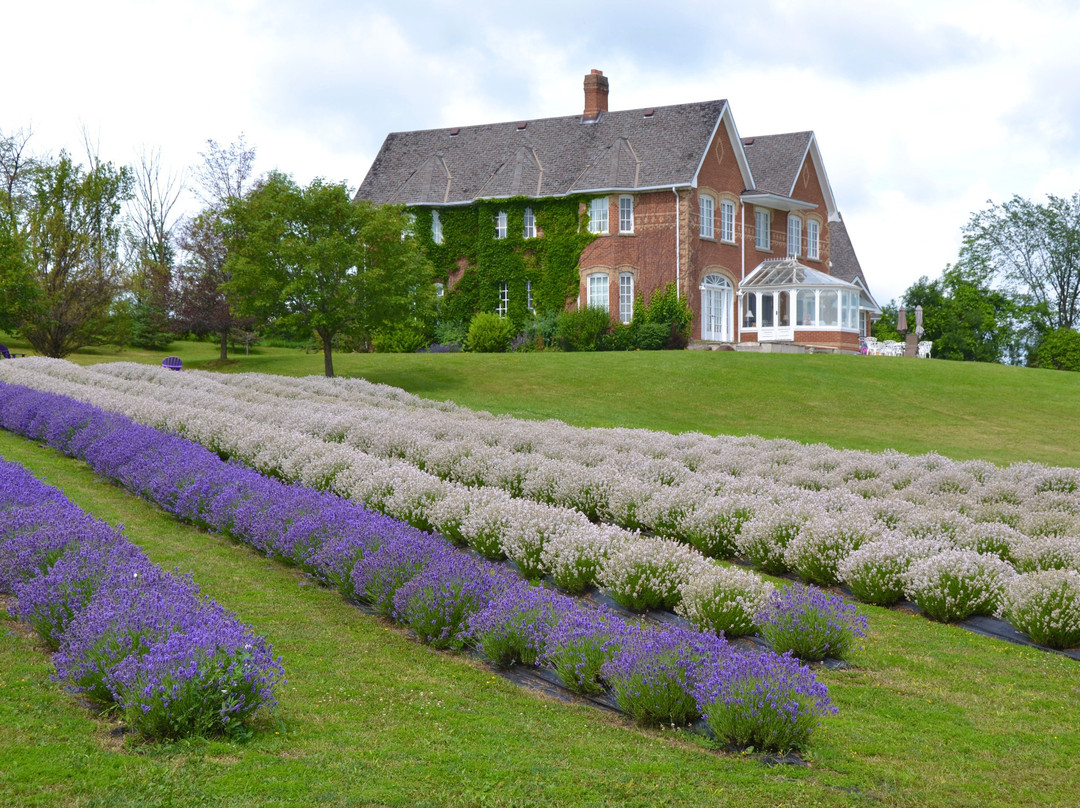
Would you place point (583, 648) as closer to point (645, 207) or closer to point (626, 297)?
point (626, 297)

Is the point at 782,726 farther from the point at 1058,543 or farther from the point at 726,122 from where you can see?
the point at 726,122

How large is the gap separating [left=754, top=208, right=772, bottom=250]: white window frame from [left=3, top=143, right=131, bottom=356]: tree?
1088 inches

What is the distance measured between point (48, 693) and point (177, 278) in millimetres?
35555

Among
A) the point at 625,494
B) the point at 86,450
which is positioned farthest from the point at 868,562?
the point at 86,450

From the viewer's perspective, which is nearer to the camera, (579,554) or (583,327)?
(579,554)

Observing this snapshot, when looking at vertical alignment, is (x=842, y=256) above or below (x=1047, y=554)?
above

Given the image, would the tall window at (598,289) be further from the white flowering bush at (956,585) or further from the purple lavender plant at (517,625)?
the purple lavender plant at (517,625)

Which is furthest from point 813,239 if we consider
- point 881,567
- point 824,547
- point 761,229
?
point 881,567

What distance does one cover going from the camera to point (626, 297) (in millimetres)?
38625

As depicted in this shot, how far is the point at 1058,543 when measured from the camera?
8.38 metres

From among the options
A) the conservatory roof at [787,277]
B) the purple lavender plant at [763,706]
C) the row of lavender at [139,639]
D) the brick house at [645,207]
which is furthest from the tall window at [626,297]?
the purple lavender plant at [763,706]

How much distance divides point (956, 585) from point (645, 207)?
32164mm

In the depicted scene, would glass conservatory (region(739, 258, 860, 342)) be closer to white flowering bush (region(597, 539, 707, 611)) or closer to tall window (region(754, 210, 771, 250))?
tall window (region(754, 210, 771, 250))

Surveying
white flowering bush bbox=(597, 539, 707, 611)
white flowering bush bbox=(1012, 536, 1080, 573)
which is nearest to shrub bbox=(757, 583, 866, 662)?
white flowering bush bbox=(597, 539, 707, 611)
